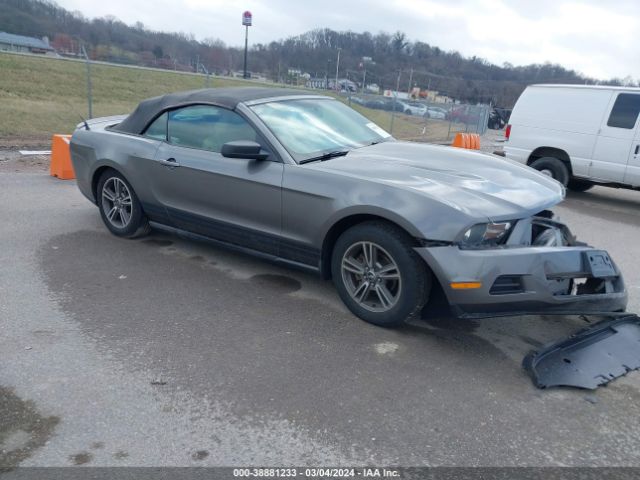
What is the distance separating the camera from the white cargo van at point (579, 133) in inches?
334

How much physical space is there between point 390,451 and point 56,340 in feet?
7.40

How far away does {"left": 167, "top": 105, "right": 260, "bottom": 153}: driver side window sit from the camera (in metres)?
4.31

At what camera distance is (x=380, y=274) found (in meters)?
3.60

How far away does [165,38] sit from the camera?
37250 millimetres

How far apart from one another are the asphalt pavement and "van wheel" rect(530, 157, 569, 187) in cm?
500

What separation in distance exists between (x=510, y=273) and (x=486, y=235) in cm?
29

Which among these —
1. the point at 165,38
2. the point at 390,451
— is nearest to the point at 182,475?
the point at 390,451

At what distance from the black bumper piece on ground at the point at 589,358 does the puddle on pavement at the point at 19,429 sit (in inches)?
106

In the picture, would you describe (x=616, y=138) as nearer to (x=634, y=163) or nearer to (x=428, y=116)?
(x=634, y=163)

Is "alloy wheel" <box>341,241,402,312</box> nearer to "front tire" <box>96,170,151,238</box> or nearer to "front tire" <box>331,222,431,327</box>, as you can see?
"front tire" <box>331,222,431,327</box>

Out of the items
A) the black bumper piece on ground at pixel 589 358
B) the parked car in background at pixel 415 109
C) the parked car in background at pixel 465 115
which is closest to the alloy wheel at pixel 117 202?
the black bumper piece on ground at pixel 589 358

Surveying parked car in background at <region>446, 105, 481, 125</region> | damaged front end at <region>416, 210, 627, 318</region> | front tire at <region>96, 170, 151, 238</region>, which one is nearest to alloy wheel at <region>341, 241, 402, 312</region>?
damaged front end at <region>416, 210, 627, 318</region>

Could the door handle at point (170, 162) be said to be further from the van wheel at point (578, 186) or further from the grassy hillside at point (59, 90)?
the grassy hillside at point (59, 90)

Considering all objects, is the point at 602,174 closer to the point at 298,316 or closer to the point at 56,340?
the point at 298,316
